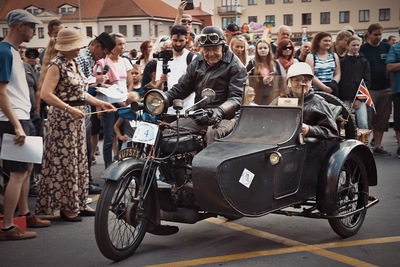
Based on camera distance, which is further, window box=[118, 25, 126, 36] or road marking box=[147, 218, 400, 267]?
window box=[118, 25, 126, 36]

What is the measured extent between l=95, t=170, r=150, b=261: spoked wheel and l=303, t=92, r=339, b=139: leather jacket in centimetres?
152

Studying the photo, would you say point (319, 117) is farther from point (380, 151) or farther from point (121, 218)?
point (380, 151)

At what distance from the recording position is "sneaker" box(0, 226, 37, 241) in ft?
19.3

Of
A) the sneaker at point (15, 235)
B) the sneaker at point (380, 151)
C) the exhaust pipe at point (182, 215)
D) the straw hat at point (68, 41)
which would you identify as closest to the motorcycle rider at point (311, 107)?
the exhaust pipe at point (182, 215)

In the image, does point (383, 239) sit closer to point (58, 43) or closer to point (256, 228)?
point (256, 228)

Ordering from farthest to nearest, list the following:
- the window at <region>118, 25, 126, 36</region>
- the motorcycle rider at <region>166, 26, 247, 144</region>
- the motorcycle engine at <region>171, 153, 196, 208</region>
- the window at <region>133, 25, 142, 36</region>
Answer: the window at <region>133, 25, 142, 36</region>
the window at <region>118, 25, 126, 36</region>
the motorcycle rider at <region>166, 26, 247, 144</region>
the motorcycle engine at <region>171, 153, 196, 208</region>

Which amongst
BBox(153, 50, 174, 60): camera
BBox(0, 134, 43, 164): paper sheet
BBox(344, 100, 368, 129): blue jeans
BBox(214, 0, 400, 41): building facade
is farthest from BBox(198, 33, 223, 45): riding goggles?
BBox(214, 0, 400, 41): building facade

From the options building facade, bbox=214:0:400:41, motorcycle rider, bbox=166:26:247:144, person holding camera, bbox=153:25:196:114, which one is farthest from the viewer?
building facade, bbox=214:0:400:41

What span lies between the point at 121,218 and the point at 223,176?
36.5 inches

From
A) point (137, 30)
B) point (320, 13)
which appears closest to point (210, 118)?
point (137, 30)

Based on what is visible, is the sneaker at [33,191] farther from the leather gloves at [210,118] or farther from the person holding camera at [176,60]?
the leather gloves at [210,118]

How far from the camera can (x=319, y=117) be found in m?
5.59

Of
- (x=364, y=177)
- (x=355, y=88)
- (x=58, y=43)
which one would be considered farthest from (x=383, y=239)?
(x=355, y=88)

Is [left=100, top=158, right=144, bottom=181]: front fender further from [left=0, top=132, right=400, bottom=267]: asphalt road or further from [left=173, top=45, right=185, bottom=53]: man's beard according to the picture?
[left=173, top=45, right=185, bottom=53]: man's beard
